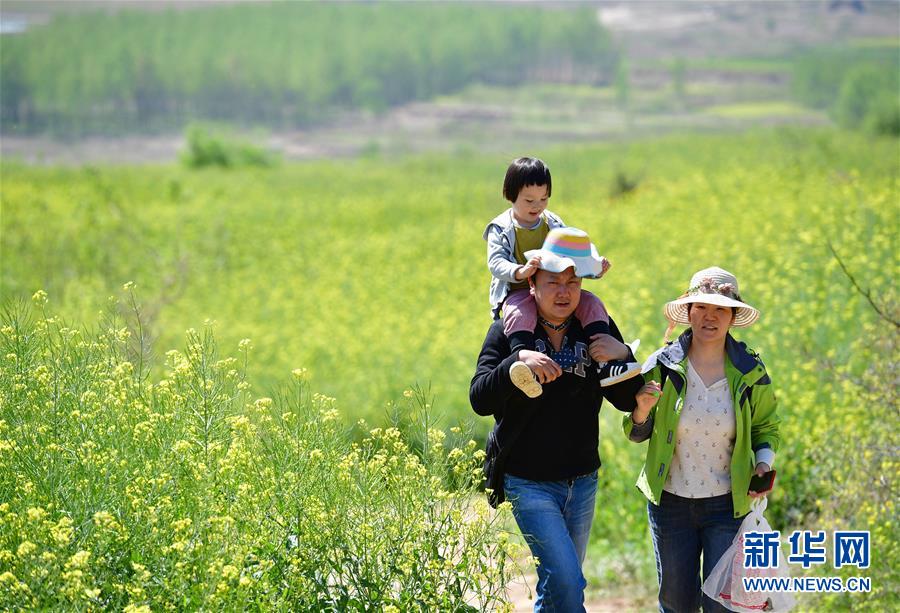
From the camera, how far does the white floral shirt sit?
12.4 feet

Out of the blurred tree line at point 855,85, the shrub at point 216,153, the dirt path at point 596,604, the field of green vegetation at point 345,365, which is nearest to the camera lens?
the field of green vegetation at point 345,365

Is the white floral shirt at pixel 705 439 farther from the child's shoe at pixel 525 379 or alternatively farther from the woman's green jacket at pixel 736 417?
the child's shoe at pixel 525 379

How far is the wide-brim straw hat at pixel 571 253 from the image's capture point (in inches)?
143

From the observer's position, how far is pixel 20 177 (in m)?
23.5

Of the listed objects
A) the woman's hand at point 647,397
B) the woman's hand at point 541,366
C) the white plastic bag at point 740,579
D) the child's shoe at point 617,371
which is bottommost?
the white plastic bag at point 740,579

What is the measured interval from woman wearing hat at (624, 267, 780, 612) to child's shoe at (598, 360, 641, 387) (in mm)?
168

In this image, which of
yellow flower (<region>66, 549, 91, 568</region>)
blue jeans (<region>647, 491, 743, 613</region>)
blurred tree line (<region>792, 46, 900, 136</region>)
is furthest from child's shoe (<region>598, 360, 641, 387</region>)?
blurred tree line (<region>792, 46, 900, 136</region>)

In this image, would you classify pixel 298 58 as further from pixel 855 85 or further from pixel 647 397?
pixel 647 397

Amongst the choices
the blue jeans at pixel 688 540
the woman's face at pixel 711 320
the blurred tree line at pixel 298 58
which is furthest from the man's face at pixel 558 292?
the blurred tree line at pixel 298 58

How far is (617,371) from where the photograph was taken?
3.58 metres

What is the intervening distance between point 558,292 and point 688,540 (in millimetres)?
1009

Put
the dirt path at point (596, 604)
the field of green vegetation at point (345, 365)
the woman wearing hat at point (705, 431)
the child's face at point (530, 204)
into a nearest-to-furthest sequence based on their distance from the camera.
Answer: the field of green vegetation at point (345, 365) < the woman wearing hat at point (705, 431) < the child's face at point (530, 204) < the dirt path at point (596, 604)

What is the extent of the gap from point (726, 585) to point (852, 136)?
2044cm

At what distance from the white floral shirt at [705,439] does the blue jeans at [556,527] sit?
322 mm
